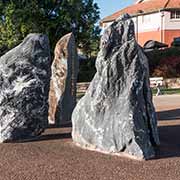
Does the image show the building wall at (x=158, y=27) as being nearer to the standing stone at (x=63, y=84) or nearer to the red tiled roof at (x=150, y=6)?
A: the red tiled roof at (x=150, y=6)

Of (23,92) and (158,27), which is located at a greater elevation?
(158,27)

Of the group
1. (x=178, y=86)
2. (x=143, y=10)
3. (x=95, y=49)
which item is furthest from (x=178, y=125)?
(x=143, y=10)

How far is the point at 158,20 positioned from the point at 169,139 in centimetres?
4768

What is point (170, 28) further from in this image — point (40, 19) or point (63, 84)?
point (63, 84)

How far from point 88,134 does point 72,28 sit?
86.2ft

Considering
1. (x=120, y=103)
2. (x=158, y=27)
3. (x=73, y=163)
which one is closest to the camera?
(x=73, y=163)

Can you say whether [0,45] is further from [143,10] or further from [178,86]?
[143,10]

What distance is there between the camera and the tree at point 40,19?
34075mm

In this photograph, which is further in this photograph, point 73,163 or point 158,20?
point 158,20

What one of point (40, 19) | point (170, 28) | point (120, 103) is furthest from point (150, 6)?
point (120, 103)

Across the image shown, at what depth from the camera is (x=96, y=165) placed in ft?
26.9

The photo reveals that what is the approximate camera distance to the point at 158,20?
188ft

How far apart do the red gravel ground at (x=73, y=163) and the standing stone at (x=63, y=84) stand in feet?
9.54

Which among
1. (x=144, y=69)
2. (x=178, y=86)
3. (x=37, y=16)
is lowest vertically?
(x=178, y=86)
